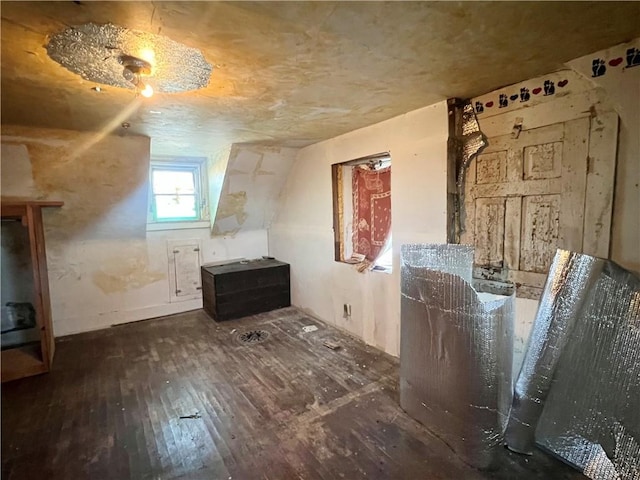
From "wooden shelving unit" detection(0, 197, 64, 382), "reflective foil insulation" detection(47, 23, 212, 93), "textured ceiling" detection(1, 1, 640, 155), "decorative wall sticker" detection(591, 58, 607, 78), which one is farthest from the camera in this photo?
"wooden shelving unit" detection(0, 197, 64, 382)

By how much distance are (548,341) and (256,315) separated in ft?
10.3

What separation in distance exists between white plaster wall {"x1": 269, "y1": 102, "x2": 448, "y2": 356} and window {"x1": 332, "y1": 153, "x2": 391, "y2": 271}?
0.11m

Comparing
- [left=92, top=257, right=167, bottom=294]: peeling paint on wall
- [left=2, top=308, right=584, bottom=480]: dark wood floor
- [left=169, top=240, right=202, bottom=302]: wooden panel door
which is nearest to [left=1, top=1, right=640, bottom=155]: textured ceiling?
[left=92, top=257, right=167, bottom=294]: peeling paint on wall

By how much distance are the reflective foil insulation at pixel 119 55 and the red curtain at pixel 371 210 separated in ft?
6.48

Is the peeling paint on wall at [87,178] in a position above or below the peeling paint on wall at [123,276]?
above

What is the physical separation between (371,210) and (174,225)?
8.30 ft

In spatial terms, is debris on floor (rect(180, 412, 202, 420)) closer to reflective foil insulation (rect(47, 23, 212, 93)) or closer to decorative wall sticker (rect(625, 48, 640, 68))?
reflective foil insulation (rect(47, 23, 212, 93))

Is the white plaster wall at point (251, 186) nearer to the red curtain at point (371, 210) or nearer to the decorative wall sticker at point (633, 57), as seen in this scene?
the red curtain at point (371, 210)

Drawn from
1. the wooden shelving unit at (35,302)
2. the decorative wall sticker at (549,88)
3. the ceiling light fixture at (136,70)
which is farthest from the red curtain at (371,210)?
the wooden shelving unit at (35,302)

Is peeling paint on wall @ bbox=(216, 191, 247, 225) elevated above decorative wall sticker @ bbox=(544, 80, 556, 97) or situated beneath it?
situated beneath

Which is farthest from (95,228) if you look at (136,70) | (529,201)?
(529,201)

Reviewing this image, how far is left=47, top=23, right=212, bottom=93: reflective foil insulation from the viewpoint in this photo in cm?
129

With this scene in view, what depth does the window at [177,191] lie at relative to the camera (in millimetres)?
4055

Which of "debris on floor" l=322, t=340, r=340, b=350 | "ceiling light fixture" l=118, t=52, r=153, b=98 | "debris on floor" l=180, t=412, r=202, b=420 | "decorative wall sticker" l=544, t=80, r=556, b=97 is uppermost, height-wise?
"ceiling light fixture" l=118, t=52, r=153, b=98
